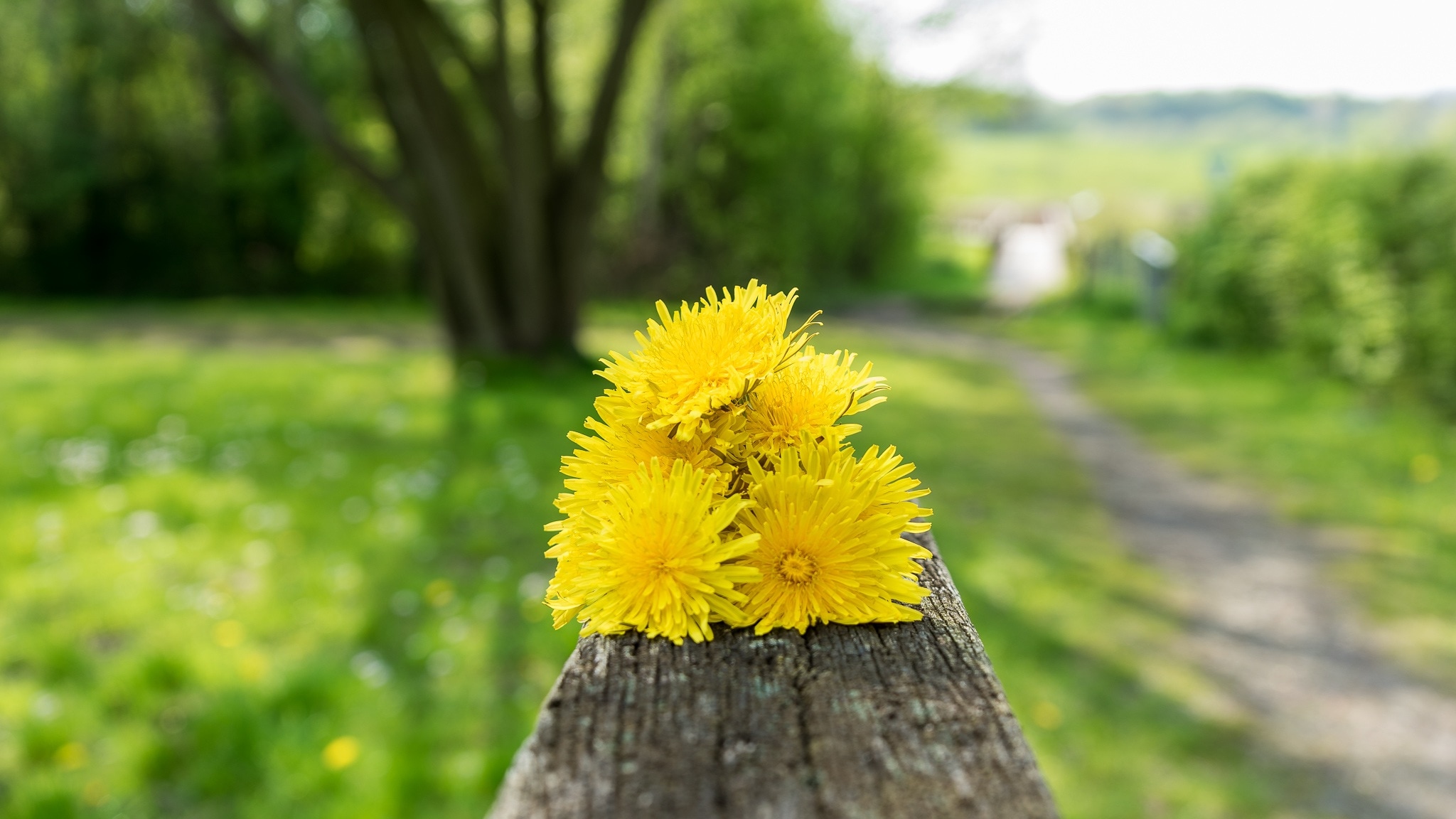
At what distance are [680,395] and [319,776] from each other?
285 cm

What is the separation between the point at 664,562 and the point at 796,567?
0.48 ft

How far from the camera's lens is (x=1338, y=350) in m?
9.54

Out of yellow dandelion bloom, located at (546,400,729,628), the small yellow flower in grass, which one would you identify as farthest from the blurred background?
yellow dandelion bloom, located at (546,400,729,628)

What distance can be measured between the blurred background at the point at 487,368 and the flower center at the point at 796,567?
2.56 m

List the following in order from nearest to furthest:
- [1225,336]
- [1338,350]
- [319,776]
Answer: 1. [319,776]
2. [1338,350]
3. [1225,336]

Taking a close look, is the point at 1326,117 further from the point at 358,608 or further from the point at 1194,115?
the point at 1194,115

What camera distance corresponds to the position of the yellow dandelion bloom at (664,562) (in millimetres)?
1068

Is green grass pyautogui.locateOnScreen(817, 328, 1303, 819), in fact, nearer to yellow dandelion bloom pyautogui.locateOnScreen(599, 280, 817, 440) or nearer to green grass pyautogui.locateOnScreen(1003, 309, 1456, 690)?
green grass pyautogui.locateOnScreen(1003, 309, 1456, 690)

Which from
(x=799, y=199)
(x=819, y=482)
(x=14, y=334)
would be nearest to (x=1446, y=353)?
Answer: (x=819, y=482)

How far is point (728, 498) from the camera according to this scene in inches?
44.9

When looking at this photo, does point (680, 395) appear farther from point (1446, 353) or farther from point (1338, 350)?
point (1338, 350)

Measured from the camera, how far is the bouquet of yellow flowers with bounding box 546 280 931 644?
42.5 inches

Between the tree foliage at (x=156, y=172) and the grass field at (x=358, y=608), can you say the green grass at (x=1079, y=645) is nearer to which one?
the grass field at (x=358, y=608)

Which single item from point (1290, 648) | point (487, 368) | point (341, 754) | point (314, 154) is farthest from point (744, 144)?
point (341, 754)
